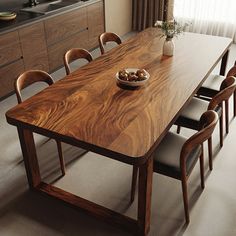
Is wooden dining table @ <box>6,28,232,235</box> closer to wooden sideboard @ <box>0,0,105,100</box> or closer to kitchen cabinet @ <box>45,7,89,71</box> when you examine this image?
wooden sideboard @ <box>0,0,105,100</box>

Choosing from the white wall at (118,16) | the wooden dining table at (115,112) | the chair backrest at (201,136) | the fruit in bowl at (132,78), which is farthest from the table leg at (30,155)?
the white wall at (118,16)

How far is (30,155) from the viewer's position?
81.2 inches

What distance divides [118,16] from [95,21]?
0.81m

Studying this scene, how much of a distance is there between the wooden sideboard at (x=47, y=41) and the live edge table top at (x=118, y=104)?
111 cm

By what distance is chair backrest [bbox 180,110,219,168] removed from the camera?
1587 mm

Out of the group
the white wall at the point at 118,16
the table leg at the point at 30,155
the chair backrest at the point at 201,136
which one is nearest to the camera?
the chair backrest at the point at 201,136

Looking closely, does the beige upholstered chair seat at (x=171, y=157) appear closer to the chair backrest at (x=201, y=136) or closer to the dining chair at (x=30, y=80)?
the chair backrest at (x=201, y=136)

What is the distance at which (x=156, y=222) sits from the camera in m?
1.99

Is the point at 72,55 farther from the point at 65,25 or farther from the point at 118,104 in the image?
the point at 65,25

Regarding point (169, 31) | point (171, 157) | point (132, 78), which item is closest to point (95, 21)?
point (169, 31)

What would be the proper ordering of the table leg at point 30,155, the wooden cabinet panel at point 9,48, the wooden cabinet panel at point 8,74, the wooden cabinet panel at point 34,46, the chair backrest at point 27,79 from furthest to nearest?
the wooden cabinet panel at point 34,46 < the wooden cabinet panel at point 8,74 < the wooden cabinet panel at point 9,48 < the chair backrest at point 27,79 < the table leg at point 30,155

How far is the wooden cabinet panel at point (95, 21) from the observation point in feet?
13.6

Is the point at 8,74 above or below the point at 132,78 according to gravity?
below

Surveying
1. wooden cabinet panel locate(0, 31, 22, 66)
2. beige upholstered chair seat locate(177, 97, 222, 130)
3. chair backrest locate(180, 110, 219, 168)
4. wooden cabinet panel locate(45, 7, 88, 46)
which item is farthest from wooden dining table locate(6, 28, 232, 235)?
wooden cabinet panel locate(45, 7, 88, 46)
